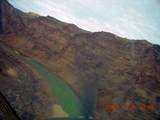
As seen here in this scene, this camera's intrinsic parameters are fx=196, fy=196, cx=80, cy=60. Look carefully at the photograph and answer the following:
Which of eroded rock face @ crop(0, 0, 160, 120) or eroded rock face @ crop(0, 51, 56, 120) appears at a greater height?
eroded rock face @ crop(0, 0, 160, 120)

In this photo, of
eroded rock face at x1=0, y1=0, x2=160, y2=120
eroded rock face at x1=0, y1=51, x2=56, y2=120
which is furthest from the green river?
eroded rock face at x1=0, y1=51, x2=56, y2=120

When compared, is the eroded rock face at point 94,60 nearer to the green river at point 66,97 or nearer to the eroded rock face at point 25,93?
the green river at point 66,97

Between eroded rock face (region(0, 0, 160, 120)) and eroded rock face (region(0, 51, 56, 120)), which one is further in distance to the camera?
eroded rock face (region(0, 0, 160, 120))

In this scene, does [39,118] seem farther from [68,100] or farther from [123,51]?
[123,51]

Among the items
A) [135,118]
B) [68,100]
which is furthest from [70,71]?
[135,118]
